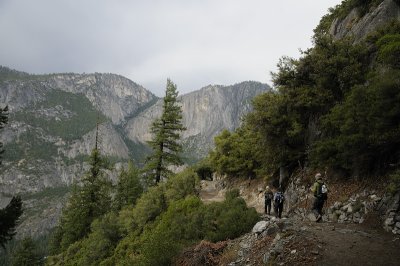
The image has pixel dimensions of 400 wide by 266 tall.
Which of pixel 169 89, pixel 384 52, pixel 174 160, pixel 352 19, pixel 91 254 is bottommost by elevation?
pixel 91 254

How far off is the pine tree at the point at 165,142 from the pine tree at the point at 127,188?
261 inches

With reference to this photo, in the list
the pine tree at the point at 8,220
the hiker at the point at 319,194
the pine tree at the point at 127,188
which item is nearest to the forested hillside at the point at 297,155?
the hiker at the point at 319,194

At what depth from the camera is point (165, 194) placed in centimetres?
2455

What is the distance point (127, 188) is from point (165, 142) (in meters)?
10.4

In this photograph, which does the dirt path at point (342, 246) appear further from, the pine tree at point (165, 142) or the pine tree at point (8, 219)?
the pine tree at point (165, 142)

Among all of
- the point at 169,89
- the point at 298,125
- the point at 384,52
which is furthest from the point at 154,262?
the point at 169,89

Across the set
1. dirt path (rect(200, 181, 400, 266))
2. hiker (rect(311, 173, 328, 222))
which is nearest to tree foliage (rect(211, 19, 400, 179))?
hiker (rect(311, 173, 328, 222))

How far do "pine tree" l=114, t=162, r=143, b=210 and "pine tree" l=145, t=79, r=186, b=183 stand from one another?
21.7ft

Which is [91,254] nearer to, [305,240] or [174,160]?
[174,160]

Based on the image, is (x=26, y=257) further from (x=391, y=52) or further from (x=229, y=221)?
(x=391, y=52)

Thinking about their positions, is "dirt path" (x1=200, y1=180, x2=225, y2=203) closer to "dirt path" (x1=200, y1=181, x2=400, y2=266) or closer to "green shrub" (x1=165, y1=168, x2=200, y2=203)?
"green shrub" (x1=165, y1=168, x2=200, y2=203)

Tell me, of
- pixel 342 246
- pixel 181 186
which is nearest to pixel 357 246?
pixel 342 246

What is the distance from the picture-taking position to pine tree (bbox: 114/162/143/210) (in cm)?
3769

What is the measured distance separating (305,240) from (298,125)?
9675 mm
